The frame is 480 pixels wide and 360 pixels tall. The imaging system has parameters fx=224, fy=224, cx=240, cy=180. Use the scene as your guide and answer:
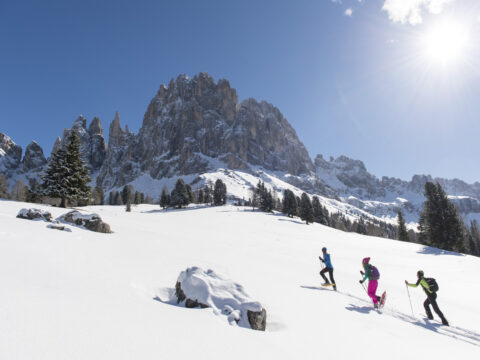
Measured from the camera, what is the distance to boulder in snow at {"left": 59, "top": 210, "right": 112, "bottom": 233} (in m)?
12.9

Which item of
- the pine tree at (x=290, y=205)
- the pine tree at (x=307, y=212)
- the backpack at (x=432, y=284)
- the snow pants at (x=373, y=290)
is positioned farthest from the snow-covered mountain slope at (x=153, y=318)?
the pine tree at (x=290, y=205)

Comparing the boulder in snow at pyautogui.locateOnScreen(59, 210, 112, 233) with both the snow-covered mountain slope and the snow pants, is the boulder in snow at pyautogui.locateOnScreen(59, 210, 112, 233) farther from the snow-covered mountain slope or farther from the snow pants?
the snow pants

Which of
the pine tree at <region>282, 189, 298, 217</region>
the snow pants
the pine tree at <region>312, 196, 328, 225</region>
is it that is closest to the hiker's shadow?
the snow pants

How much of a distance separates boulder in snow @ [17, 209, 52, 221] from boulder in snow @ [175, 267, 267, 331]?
11148 millimetres

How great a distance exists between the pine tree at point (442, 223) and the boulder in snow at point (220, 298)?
137 ft

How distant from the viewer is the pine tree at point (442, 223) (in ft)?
108

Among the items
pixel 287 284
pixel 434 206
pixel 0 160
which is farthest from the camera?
pixel 0 160

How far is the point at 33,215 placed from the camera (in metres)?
12.1

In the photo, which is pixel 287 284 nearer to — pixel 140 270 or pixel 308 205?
pixel 140 270

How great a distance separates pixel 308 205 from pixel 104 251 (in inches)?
1926

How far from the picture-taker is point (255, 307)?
4.60 meters

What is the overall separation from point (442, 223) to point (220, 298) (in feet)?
140

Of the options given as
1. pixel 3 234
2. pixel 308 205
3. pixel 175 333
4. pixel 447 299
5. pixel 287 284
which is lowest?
pixel 447 299

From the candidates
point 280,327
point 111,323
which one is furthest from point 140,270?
point 280,327
